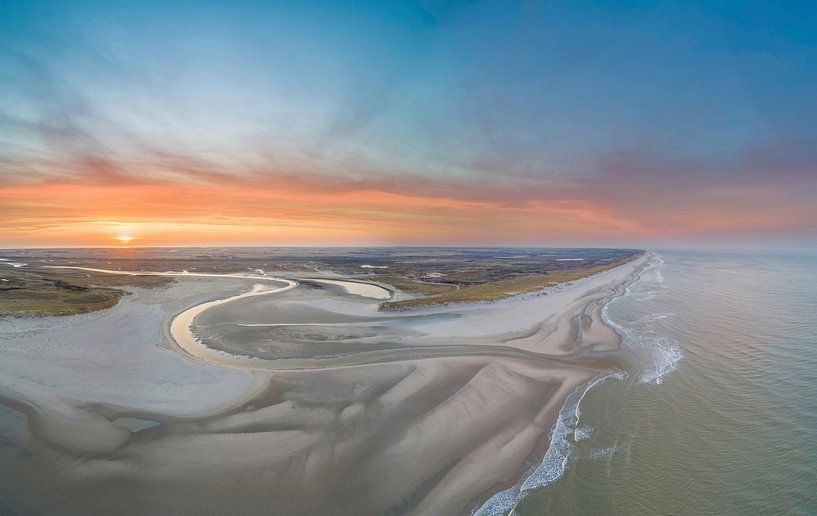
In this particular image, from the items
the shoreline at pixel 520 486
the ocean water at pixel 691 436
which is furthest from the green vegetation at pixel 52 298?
the ocean water at pixel 691 436

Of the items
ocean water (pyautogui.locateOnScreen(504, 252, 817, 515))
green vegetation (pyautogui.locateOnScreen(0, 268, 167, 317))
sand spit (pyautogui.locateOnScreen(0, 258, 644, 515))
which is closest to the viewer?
ocean water (pyautogui.locateOnScreen(504, 252, 817, 515))

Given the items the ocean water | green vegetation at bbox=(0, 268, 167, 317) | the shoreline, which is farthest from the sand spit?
green vegetation at bbox=(0, 268, 167, 317)

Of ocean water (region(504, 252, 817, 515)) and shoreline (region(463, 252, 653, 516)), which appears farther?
ocean water (region(504, 252, 817, 515))

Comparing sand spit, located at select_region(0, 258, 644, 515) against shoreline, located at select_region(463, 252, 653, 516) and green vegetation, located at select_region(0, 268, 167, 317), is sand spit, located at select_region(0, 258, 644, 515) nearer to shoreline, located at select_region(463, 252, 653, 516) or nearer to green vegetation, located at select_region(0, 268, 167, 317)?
shoreline, located at select_region(463, 252, 653, 516)

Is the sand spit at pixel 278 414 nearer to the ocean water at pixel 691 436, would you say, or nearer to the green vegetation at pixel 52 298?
the ocean water at pixel 691 436

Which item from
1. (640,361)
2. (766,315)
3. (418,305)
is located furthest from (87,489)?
(766,315)

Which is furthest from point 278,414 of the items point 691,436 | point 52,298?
point 52,298

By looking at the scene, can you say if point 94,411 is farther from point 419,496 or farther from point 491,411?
point 491,411
